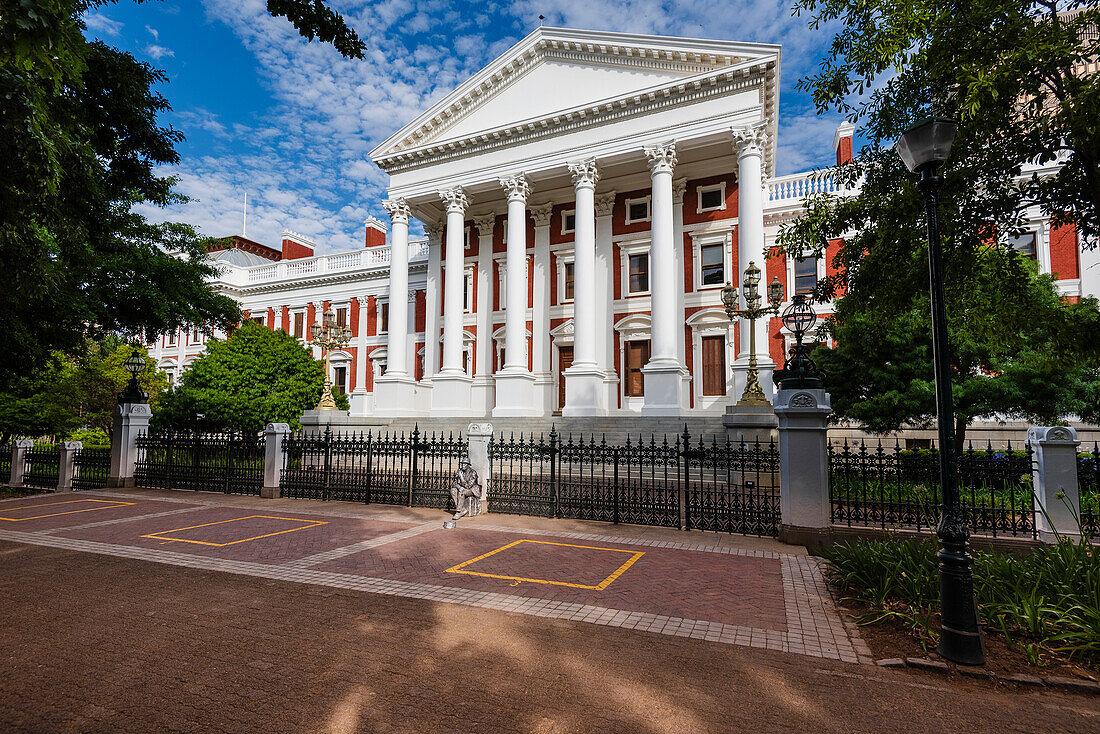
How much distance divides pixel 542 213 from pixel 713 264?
9716mm

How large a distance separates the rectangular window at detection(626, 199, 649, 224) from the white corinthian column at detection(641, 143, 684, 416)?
161 inches

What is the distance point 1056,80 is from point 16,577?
1460 cm

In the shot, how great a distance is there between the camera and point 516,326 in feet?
82.6

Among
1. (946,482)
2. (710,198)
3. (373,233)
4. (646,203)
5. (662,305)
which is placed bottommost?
(946,482)

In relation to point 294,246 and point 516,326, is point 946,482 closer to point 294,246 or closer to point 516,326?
point 516,326

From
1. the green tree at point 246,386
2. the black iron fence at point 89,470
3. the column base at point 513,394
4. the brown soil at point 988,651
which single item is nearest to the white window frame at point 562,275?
the column base at point 513,394

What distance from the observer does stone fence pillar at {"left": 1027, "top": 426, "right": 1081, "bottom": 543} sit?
7723 mm

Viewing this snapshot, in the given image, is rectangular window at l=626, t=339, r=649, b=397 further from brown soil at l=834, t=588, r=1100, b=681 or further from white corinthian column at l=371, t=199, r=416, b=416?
brown soil at l=834, t=588, r=1100, b=681

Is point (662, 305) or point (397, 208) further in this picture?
point (397, 208)

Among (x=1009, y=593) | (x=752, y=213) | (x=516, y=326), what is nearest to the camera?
(x=1009, y=593)

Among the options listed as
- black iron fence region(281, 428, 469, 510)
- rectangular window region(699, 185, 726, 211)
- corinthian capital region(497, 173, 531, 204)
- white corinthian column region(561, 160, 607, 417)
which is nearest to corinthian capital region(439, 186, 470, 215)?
corinthian capital region(497, 173, 531, 204)

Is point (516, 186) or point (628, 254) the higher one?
point (516, 186)

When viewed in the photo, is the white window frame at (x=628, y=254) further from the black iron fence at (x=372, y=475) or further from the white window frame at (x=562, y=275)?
the black iron fence at (x=372, y=475)

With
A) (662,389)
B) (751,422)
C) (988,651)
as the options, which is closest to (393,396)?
(662,389)
